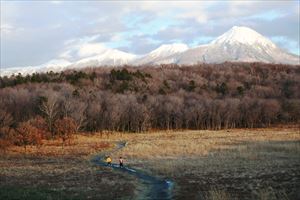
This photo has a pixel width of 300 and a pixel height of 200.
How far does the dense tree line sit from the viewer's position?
100m

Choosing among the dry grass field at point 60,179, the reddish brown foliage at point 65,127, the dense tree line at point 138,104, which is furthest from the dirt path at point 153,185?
the dense tree line at point 138,104

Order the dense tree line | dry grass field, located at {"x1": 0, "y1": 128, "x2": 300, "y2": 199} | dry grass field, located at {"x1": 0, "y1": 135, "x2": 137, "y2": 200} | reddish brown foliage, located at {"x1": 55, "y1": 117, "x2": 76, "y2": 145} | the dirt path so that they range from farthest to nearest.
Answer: the dense tree line < reddish brown foliage, located at {"x1": 55, "y1": 117, "x2": 76, "y2": 145} < dry grass field, located at {"x1": 0, "y1": 135, "x2": 137, "y2": 200} < the dirt path < dry grass field, located at {"x1": 0, "y1": 128, "x2": 300, "y2": 199}

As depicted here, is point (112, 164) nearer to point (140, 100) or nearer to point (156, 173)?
point (156, 173)

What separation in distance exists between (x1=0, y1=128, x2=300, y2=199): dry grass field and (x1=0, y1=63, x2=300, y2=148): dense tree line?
25539 millimetres

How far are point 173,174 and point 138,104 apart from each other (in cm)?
7907

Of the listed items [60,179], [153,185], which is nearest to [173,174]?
[153,185]

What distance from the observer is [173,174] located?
3466cm

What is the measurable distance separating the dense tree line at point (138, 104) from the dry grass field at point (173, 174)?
25539 millimetres

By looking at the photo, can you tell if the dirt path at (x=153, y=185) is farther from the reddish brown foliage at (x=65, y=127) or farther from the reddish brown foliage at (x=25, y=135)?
the reddish brown foliage at (x=65, y=127)

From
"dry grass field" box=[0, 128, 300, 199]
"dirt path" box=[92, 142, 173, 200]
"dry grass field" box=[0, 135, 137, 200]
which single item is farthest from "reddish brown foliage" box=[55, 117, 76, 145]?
"dirt path" box=[92, 142, 173, 200]

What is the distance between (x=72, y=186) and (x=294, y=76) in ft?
493

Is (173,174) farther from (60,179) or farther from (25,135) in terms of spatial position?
(25,135)

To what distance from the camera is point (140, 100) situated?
124938 mm

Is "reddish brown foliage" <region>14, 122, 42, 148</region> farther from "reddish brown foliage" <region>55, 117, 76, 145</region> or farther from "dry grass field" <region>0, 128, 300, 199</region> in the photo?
"dry grass field" <region>0, 128, 300, 199</region>
